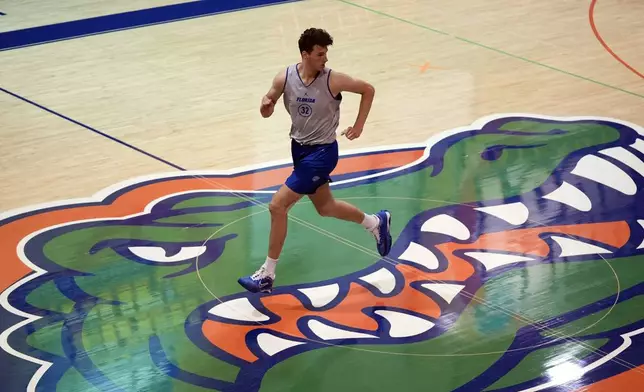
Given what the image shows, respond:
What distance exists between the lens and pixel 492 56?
12633mm

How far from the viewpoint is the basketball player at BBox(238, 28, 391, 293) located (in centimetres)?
682

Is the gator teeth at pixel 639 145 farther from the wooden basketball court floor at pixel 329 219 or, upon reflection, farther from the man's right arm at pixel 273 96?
the man's right arm at pixel 273 96

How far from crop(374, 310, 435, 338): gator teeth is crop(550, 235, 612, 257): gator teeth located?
4.93 feet

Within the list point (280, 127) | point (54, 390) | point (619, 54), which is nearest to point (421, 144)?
point (280, 127)

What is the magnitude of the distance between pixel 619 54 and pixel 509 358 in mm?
7153

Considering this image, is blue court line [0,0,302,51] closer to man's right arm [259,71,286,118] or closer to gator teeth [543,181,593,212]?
gator teeth [543,181,593,212]

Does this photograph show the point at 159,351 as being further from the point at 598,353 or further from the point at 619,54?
the point at 619,54

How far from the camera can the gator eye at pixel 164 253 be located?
7781 mm

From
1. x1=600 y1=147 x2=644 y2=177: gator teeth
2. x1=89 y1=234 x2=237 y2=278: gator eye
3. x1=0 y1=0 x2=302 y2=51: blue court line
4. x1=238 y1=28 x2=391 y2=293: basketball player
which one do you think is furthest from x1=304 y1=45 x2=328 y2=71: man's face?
x1=0 y1=0 x2=302 y2=51: blue court line

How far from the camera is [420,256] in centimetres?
788

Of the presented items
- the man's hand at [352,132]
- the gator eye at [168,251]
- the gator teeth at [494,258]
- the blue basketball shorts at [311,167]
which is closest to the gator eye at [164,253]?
the gator eye at [168,251]

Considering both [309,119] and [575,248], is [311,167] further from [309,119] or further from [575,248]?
[575,248]

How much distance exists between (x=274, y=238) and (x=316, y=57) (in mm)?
1252

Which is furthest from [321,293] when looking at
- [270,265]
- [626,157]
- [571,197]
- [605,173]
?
[626,157]
